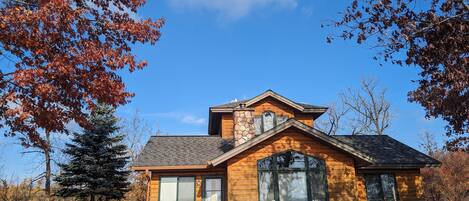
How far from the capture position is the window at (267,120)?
17797mm

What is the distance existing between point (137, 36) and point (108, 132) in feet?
46.7

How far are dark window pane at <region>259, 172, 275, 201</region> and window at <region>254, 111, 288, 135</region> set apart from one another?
4.22m

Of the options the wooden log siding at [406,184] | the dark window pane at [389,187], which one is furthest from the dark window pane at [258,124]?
the dark window pane at [389,187]

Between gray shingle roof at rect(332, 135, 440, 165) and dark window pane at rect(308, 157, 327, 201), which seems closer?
dark window pane at rect(308, 157, 327, 201)

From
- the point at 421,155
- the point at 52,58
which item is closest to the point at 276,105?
the point at 421,155

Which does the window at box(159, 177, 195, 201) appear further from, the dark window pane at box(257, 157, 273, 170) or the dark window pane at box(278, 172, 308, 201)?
the dark window pane at box(278, 172, 308, 201)

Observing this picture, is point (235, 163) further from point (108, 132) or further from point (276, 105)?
point (108, 132)

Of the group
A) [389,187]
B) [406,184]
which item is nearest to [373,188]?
[389,187]

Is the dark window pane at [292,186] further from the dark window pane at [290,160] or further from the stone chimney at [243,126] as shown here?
the stone chimney at [243,126]

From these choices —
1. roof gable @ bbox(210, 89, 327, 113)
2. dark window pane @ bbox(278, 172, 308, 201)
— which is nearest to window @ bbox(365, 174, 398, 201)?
dark window pane @ bbox(278, 172, 308, 201)

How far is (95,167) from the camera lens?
20406 mm

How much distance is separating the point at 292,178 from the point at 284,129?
6.15 feet

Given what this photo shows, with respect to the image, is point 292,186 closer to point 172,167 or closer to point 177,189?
point 177,189

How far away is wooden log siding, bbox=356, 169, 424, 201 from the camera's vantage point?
597 inches
